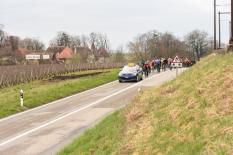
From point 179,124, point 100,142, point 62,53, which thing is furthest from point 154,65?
point 62,53

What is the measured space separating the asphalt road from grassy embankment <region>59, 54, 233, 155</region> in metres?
2.10

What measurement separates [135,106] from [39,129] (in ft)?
21.0

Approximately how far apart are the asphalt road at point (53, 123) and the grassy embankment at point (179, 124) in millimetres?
2103

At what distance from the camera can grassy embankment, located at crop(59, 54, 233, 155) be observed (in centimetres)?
889

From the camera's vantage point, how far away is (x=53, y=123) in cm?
2167

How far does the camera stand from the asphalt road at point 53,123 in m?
16.5

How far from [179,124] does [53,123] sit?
12.0 m

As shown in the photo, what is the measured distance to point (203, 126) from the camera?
952cm

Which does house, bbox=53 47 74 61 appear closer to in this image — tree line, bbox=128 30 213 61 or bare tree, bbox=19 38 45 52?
bare tree, bbox=19 38 45 52

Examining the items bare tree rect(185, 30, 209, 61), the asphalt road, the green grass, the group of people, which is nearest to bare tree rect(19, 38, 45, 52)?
bare tree rect(185, 30, 209, 61)

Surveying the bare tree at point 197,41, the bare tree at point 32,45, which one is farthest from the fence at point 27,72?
the bare tree at point 32,45

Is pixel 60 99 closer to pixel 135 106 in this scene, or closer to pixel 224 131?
pixel 135 106

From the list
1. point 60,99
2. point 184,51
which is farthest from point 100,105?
point 184,51

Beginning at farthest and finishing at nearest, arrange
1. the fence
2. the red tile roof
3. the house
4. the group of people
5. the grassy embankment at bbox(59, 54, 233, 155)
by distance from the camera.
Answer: the house, the red tile roof, the group of people, the fence, the grassy embankment at bbox(59, 54, 233, 155)
